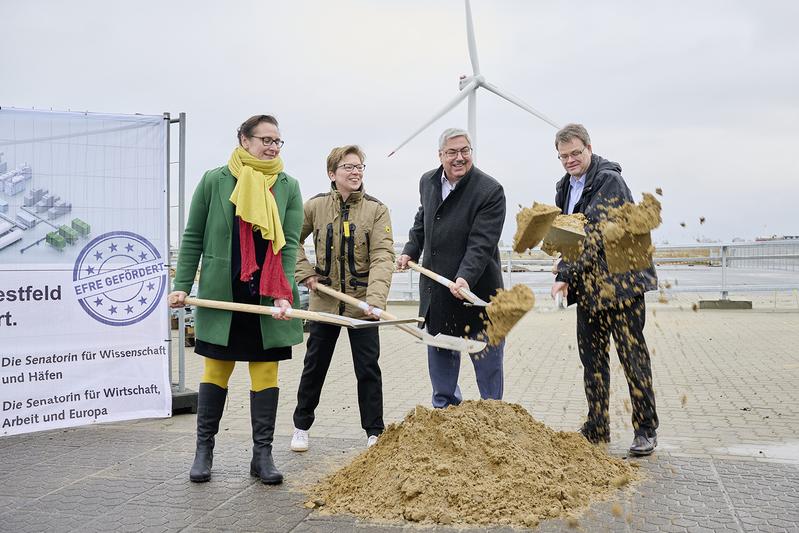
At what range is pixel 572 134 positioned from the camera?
187 inches

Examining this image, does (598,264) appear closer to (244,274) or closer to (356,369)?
(356,369)

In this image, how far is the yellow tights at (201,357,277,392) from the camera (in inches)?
172

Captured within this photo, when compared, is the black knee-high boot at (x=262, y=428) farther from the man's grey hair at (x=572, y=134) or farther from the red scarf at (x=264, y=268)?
the man's grey hair at (x=572, y=134)

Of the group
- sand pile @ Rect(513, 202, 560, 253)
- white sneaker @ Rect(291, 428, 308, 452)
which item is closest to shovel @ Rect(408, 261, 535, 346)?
sand pile @ Rect(513, 202, 560, 253)

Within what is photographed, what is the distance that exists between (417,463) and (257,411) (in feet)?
3.47

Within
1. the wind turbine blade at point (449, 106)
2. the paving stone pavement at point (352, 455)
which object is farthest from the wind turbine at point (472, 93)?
the paving stone pavement at point (352, 455)

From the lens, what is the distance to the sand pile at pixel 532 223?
4.38m

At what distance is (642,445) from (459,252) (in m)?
1.63

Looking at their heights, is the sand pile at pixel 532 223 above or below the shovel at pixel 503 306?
above

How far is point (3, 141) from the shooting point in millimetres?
5324

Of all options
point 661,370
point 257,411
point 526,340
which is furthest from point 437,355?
point 526,340

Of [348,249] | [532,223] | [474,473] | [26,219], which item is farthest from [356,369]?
[26,219]

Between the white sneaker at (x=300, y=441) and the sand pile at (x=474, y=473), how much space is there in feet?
2.37

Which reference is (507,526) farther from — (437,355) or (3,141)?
(3,141)
